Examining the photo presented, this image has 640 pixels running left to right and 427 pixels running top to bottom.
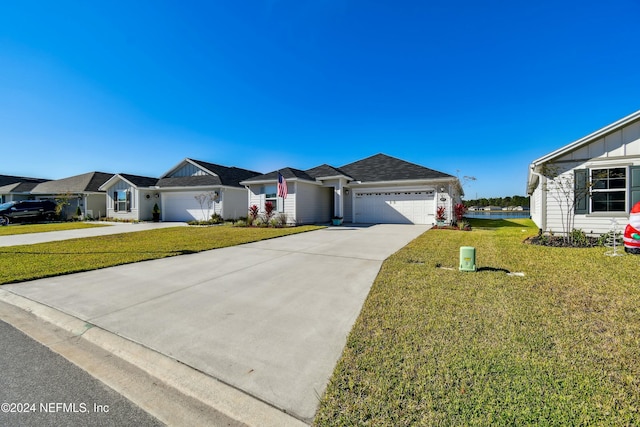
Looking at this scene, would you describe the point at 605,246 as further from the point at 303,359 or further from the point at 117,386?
the point at 117,386

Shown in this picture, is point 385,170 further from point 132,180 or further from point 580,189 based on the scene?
point 132,180

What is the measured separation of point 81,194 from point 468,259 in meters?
30.3

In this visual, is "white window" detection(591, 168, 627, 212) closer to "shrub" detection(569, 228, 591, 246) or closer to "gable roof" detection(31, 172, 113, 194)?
"shrub" detection(569, 228, 591, 246)

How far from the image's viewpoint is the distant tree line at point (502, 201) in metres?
39.2

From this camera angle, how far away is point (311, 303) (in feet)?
12.7

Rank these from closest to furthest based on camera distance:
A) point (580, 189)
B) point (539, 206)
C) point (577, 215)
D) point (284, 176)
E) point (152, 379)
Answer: point (152, 379), point (580, 189), point (577, 215), point (539, 206), point (284, 176)

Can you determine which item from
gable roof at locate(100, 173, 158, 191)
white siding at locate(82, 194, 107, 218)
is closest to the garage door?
gable roof at locate(100, 173, 158, 191)

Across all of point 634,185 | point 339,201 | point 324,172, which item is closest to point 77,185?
point 324,172

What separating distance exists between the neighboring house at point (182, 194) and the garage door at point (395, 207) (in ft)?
32.0

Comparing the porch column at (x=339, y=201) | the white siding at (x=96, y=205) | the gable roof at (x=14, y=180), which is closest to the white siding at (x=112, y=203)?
the white siding at (x=96, y=205)

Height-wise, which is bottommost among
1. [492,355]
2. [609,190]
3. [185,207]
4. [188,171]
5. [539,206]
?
[492,355]

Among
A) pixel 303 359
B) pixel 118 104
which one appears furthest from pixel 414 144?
pixel 303 359

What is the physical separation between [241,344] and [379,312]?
175 cm

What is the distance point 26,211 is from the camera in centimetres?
2053
